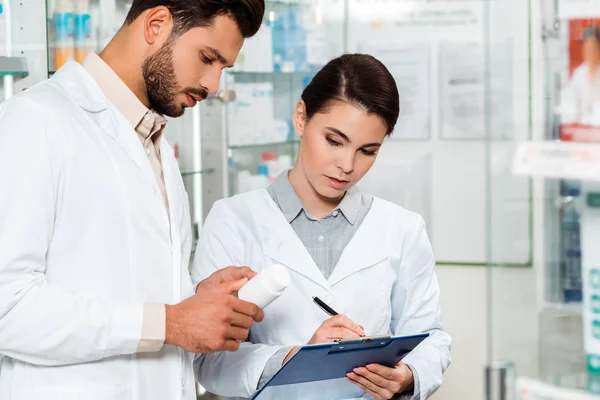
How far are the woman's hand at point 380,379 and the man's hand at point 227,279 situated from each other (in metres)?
0.32

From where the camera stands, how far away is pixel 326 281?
1815 mm

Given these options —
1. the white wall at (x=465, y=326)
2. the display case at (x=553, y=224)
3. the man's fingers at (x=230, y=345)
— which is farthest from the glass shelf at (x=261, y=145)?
the display case at (x=553, y=224)

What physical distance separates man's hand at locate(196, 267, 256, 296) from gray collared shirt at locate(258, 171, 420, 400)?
28 cm

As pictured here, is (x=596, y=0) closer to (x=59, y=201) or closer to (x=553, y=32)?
(x=553, y=32)

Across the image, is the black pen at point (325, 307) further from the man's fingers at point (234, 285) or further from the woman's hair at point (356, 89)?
the woman's hair at point (356, 89)

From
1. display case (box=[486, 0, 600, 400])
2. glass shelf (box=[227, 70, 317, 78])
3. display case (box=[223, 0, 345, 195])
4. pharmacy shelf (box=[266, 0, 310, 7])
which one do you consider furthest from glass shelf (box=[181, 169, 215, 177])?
display case (box=[486, 0, 600, 400])

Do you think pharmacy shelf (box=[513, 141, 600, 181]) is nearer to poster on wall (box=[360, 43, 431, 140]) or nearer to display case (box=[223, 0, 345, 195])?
display case (box=[223, 0, 345, 195])

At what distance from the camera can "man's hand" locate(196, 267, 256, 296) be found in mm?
1570

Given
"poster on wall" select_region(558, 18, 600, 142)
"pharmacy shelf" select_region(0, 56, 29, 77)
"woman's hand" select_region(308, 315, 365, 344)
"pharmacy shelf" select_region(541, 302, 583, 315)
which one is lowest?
"woman's hand" select_region(308, 315, 365, 344)

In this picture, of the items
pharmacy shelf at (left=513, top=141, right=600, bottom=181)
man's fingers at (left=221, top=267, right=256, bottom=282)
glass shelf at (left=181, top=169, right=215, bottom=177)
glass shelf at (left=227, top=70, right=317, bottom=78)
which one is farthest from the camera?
glass shelf at (left=227, top=70, right=317, bottom=78)

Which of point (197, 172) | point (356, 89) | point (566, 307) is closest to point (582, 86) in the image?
point (566, 307)

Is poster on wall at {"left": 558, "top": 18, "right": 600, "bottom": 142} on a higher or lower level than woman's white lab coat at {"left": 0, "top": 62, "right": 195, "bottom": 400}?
higher

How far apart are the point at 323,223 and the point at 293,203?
3.5 inches

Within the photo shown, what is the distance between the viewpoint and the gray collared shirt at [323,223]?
1884 millimetres
